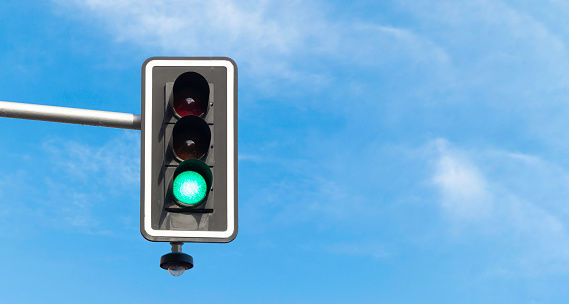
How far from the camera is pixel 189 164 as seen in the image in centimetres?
450

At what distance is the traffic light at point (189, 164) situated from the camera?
454 centimetres

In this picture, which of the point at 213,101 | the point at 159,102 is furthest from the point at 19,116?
the point at 213,101

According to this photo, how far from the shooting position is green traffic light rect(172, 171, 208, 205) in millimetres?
4527

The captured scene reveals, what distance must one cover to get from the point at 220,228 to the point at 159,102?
845mm

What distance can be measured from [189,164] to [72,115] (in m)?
0.94

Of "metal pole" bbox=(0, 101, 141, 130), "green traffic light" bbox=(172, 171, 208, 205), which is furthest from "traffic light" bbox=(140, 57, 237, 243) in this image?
"metal pole" bbox=(0, 101, 141, 130)

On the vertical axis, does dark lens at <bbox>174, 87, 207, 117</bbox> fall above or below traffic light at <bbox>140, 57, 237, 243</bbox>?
above

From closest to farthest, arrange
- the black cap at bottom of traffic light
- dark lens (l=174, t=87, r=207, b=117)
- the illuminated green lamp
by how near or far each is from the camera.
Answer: the illuminated green lamp
dark lens (l=174, t=87, r=207, b=117)
the black cap at bottom of traffic light

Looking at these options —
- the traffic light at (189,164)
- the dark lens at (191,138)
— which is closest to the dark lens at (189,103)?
the traffic light at (189,164)

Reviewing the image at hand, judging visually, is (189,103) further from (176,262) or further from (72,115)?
(176,262)

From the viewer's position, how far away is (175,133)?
15.0 feet

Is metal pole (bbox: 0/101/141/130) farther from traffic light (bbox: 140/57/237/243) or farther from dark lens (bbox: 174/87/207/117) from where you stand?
dark lens (bbox: 174/87/207/117)

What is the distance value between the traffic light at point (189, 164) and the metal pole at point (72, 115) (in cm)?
22

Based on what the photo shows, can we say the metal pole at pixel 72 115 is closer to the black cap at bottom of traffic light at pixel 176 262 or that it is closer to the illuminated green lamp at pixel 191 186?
the illuminated green lamp at pixel 191 186
